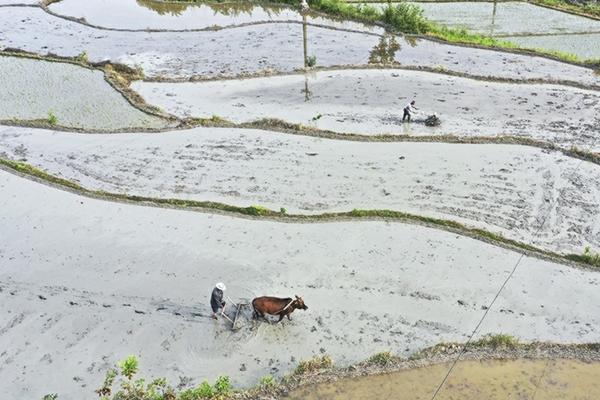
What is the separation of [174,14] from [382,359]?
25.3 meters

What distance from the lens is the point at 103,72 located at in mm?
20703

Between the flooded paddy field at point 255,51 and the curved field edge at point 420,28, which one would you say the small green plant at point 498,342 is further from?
the curved field edge at point 420,28

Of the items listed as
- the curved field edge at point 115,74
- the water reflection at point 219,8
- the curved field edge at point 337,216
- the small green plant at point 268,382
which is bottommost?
the small green plant at point 268,382

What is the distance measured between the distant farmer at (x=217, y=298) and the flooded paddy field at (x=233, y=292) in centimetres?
40

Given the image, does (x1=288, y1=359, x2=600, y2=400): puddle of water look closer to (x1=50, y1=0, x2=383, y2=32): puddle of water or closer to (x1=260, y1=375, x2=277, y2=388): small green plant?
(x1=260, y1=375, x2=277, y2=388): small green plant

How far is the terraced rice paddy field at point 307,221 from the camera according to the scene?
9008 mm

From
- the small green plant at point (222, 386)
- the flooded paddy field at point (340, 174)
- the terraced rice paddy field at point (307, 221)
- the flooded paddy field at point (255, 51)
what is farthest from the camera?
the flooded paddy field at point (255, 51)

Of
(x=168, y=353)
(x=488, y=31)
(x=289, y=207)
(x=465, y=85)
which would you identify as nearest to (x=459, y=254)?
(x=289, y=207)

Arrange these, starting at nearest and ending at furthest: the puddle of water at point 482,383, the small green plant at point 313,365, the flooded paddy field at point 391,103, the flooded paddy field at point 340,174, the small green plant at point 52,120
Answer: the puddle of water at point 482,383
the small green plant at point 313,365
the flooded paddy field at point 340,174
the flooded paddy field at point 391,103
the small green plant at point 52,120

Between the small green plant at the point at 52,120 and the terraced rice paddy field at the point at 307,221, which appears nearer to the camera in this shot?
the terraced rice paddy field at the point at 307,221

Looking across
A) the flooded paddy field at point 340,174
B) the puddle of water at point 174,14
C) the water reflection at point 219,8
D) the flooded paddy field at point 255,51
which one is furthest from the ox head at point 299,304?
the water reflection at point 219,8

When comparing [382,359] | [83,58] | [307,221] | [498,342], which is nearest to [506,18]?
[83,58]

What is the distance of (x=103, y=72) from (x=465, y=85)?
13680 mm

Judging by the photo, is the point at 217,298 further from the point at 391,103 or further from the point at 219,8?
the point at 219,8
